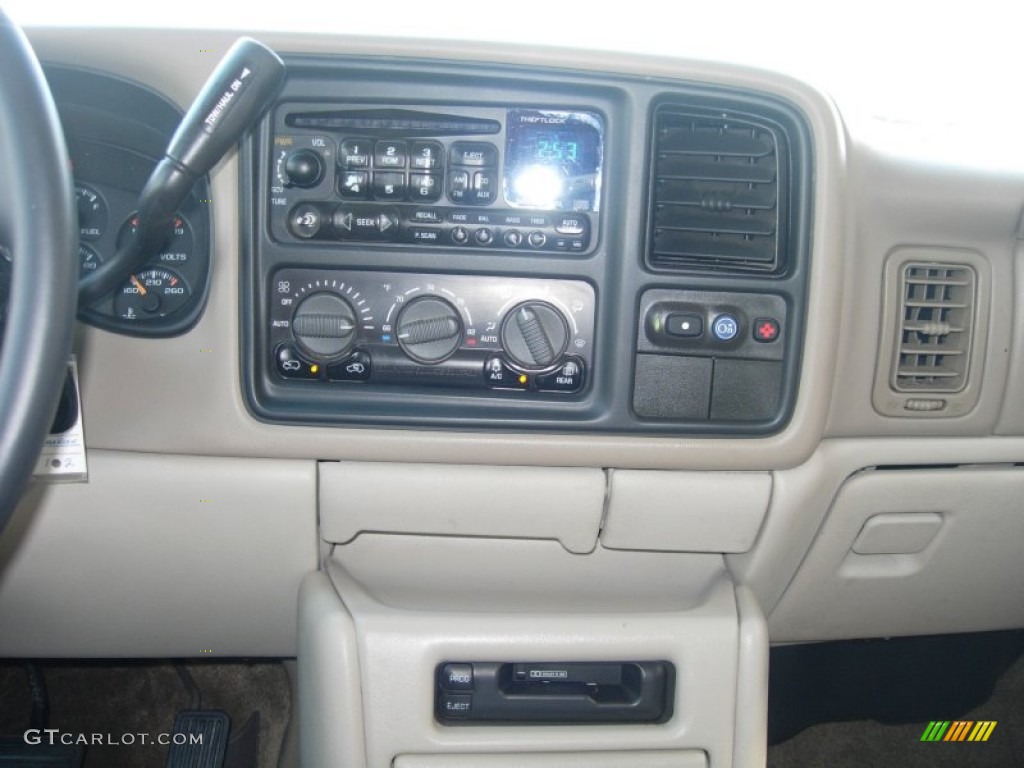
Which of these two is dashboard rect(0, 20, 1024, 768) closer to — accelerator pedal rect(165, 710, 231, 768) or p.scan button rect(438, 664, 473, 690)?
p.scan button rect(438, 664, 473, 690)

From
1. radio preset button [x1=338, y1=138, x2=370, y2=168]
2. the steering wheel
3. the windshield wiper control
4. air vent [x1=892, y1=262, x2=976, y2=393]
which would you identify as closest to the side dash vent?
air vent [x1=892, y1=262, x2=976, y2=393]

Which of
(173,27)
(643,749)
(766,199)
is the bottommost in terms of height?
(643,749)

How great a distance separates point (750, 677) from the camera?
1077 millimetres

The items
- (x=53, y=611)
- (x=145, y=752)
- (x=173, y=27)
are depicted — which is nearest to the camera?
(x=173, y=27)

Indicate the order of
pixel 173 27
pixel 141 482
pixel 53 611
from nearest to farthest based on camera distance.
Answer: pixel 173 27 < pixel 141 482 < pixel 53 611

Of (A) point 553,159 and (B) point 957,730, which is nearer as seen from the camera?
(A) point 553,159

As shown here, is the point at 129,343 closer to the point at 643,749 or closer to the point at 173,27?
the point at 173,27

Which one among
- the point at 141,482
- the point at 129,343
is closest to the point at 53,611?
the point at 141,482

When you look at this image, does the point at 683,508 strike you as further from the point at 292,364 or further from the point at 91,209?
the point at 91,209

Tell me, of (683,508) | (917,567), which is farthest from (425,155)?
(917,567)

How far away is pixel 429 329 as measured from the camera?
0.98 m

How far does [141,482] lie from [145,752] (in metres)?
0.84

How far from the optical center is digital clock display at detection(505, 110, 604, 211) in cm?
97

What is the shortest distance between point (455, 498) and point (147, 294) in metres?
0.41
